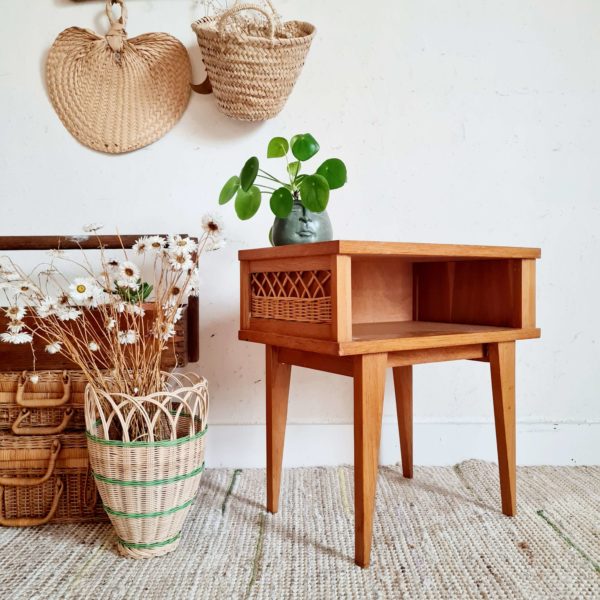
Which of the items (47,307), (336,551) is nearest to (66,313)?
(47,307)

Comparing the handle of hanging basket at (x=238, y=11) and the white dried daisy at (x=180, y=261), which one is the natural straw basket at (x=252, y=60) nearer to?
the handle of hanging basket at (x=238, y=11)

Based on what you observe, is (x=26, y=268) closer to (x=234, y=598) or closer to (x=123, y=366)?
(x=123, y=366)

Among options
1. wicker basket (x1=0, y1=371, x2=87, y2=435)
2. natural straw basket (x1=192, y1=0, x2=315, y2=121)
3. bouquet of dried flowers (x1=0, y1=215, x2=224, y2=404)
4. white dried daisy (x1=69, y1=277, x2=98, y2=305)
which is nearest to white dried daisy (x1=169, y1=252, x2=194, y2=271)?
bouquet of dried flowers (x1=0, y1=215, x2=224, y2=404)

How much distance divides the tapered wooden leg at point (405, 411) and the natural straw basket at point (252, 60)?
31.3 inches

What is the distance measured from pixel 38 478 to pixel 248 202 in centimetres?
74

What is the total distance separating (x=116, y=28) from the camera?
149cm

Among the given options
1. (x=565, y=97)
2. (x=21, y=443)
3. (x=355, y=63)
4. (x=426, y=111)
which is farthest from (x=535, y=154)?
(x=21, y=443)

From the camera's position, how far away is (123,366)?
1.07 m

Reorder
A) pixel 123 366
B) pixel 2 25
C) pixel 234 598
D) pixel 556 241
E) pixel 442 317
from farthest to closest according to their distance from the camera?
pixel 556 241
pixel 2 25
pixel 442 317
pixel 123 366
pixel 234 598

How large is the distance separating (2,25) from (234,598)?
5.17 feet

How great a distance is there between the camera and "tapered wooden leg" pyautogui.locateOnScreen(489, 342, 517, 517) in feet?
3.90

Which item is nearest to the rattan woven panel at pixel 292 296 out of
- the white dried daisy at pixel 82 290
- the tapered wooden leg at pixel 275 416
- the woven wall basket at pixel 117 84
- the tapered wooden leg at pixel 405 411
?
the tapered wooden leg at pixel 275 416

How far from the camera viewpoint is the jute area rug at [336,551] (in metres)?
0.94

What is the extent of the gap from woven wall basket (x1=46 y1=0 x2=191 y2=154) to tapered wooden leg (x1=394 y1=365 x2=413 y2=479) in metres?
0.94
